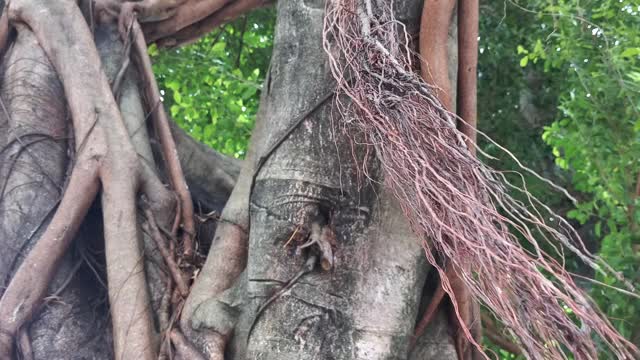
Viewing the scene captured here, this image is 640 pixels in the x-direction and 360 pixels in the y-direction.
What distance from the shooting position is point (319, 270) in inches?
88.7

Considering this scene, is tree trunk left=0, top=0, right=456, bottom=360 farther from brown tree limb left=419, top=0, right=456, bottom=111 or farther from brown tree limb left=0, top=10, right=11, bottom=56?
brown tree limb left=0, top=10, right=11, bottom=56

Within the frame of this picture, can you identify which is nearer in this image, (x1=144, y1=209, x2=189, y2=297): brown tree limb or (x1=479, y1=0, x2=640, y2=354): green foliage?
(x1=144, y1=209, x2=189, y2=297): brown tree limb

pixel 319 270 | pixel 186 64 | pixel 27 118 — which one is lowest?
pixel 319 270

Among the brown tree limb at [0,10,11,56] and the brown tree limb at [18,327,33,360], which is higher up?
the brown tree limb at [0,10,11,56]

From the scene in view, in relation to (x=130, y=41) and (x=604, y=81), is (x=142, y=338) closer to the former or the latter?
(x=130, y=41)

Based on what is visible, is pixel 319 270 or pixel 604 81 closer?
pixel 319 270

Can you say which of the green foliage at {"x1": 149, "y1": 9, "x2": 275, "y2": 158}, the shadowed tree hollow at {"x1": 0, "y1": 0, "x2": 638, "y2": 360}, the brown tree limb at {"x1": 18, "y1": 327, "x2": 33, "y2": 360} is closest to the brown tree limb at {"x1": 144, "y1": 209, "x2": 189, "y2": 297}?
the shadowed tree hollow at {"x1": 0, "y1": 0, "x2": 638, "y2": 360}

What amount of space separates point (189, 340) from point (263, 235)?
0.39 metres

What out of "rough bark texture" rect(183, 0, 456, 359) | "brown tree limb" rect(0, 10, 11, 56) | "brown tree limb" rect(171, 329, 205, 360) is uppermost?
"brown tree limb" rect(0, 10, 11, 56)

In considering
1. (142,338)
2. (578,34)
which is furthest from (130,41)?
(578,34)

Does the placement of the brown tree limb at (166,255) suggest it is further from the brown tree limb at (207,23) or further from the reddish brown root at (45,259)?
the brown tree limb at (207,23)

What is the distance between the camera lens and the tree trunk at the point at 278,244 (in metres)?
2.24

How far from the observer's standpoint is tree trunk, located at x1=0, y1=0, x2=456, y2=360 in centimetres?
224

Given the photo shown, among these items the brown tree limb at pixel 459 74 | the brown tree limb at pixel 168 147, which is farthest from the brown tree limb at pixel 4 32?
the brown tree limb at pixel 459 74
